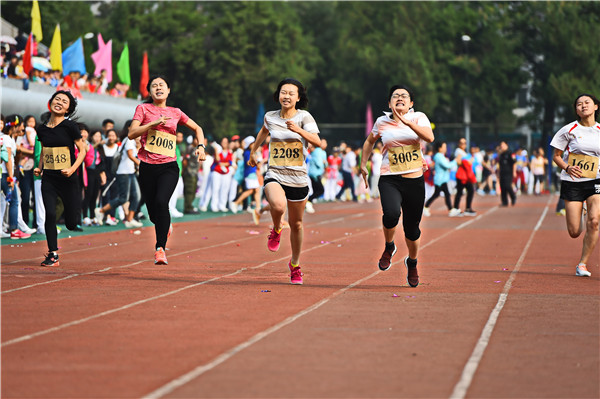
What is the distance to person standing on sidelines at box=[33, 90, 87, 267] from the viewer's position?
1208 centimetres

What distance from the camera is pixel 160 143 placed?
1154 centimetres

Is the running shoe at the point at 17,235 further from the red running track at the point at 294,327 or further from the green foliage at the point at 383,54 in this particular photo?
the green foliage at the point at 383,54

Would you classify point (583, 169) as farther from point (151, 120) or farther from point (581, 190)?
point (151, 120)

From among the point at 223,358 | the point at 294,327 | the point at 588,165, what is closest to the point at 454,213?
the point at 588,165

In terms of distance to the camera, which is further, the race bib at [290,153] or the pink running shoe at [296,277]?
the pink running shoe at [296,277]

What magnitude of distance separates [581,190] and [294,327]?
4963 millimetres

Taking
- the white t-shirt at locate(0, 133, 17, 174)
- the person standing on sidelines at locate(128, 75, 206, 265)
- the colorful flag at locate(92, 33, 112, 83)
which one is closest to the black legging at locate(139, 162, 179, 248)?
the person standing on sidelines at locate(128, 75, 206, 265)


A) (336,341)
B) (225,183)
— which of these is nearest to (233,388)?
(336,341)

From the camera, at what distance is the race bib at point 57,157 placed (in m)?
12.1

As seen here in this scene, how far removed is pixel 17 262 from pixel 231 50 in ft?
196

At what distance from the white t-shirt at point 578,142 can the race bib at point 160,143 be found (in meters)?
3.99

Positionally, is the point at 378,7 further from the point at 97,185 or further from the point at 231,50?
the point at 97,185

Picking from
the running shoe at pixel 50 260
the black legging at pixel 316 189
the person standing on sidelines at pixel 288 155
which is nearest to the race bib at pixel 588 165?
the person standing on sidelines at pixel 288 155

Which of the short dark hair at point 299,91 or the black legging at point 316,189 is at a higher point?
the short dark hair at point 299,91
